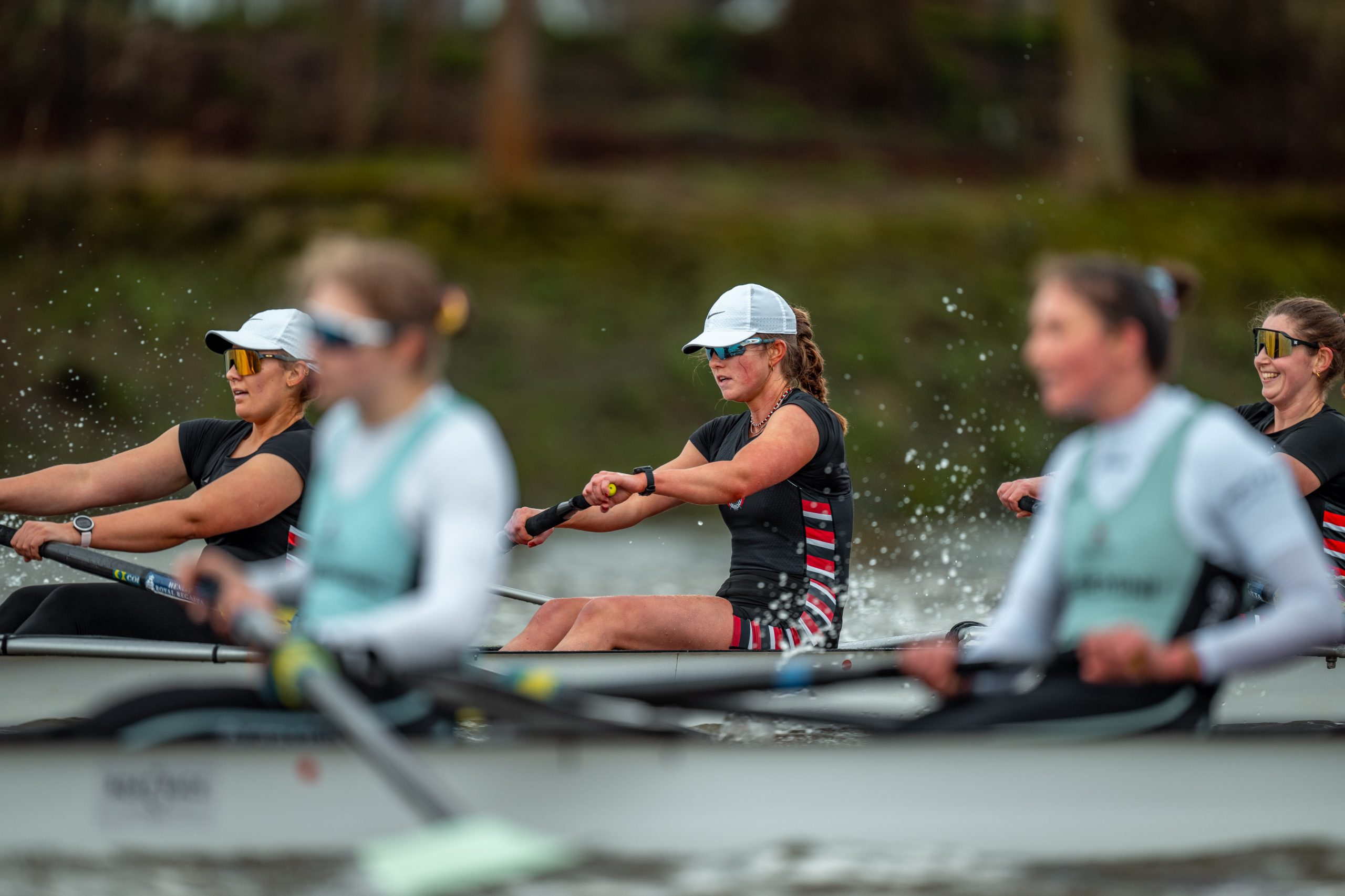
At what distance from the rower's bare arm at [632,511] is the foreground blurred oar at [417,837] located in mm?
2472

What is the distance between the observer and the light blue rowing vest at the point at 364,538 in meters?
2.96

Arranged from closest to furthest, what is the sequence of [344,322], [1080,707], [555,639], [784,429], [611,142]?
[344,322] → [1080,707] → [784,429] → [555,639] → [611,142]

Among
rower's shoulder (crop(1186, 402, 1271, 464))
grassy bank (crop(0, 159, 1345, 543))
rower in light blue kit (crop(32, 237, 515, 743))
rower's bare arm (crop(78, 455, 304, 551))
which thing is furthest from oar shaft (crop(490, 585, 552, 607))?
grassy bank (crop(0, 159, 1345, 543))

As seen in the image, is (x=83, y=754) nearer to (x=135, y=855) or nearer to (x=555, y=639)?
(x=135, y=855)

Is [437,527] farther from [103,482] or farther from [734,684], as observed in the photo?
[103,482]

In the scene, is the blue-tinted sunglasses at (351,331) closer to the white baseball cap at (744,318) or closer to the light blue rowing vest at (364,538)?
the light blue rowing vest at (364,538)

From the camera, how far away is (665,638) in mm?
5316

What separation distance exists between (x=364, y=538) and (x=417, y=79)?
21710mm

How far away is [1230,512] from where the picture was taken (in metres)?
2.91

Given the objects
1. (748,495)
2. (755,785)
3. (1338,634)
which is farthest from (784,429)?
(1338,634)

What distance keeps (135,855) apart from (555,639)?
7.44ft

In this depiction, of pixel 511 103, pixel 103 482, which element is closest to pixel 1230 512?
pixel 103 482

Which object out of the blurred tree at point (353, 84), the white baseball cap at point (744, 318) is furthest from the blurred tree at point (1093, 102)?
the white baseball cap at point (744, 318)

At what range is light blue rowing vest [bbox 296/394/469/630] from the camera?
2.96 m
